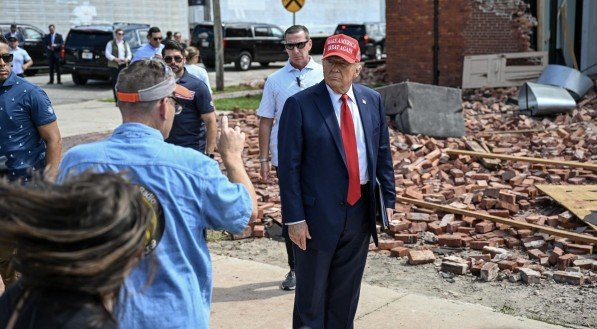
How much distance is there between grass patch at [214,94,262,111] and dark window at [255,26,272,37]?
39.1ft

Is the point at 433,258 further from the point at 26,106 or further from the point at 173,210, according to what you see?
the point at 173,210

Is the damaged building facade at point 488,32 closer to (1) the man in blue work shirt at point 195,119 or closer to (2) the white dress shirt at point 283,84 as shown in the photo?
(1) the man in blue work shirt at point 195,119

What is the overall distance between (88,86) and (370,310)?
21.3m

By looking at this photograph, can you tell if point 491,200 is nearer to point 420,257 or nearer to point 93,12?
point 420,257

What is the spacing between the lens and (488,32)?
20.5 m

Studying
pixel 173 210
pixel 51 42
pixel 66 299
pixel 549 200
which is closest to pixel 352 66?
pixel 173 210

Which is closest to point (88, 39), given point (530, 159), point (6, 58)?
point (530, 159)

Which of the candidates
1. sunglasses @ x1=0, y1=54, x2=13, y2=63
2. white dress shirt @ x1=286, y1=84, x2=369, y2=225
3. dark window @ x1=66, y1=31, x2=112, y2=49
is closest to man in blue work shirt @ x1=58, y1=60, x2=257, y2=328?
white dress shirt @ x1=286, y1=84, x2=369, y2=225

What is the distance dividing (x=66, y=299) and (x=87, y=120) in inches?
618

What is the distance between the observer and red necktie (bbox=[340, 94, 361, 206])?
464 centimetres

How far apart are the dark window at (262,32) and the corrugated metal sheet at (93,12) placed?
5.76m

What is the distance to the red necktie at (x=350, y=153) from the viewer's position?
4.64m

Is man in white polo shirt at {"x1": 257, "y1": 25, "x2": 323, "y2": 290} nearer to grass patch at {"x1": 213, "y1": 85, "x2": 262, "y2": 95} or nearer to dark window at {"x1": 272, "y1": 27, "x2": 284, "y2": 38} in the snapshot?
grass patch at {"x1": 213, "y1": 85, "x2": 262, "y2": 95}

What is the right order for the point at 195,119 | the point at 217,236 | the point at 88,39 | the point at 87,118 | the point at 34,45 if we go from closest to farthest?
the point at 195,119 → the point at 217,236 → the point at 87,118 → the point at 88,39 → the point at 34,45
